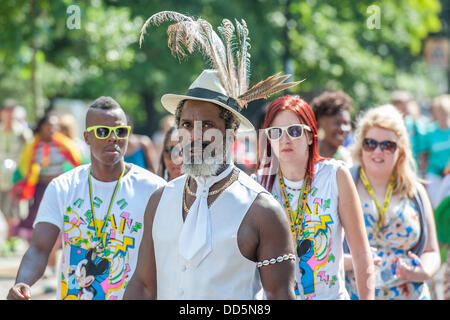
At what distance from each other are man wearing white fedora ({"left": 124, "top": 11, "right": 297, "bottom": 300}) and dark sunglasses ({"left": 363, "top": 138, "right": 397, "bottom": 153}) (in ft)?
6.19

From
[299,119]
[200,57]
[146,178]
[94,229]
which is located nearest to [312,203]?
[299,119]

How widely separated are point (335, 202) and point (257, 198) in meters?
1.15

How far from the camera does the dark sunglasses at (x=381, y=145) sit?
5.54 metres

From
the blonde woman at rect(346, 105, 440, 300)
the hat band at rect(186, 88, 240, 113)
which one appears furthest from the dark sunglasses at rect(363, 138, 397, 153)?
the hat band at rect(186, 88, 240, 113)

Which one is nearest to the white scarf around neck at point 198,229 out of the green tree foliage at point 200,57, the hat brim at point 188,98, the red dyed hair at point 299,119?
the hat brim at point 188,98

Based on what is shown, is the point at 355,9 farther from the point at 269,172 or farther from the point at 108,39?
the point at 269,172

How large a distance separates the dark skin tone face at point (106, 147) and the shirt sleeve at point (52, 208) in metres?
0.26

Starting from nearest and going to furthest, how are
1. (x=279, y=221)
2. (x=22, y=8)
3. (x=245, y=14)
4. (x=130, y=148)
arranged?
(x=279, y=221)
(x=130, y=148)
(x=22, y=8)
(x=245, y=14)

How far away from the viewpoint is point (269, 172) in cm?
475

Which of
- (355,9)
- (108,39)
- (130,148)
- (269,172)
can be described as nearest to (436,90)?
(355,9)

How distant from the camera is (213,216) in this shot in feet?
11.3

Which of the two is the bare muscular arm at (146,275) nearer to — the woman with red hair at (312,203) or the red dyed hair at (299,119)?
the woman with red hair at (312,203)

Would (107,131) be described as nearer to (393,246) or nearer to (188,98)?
(188,98)

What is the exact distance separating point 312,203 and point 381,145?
4.06 ft
